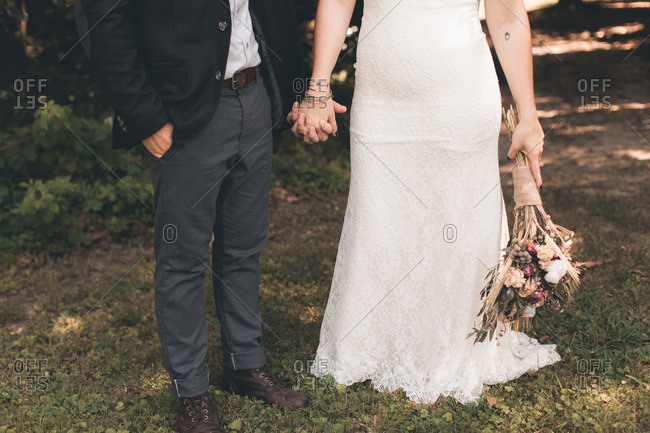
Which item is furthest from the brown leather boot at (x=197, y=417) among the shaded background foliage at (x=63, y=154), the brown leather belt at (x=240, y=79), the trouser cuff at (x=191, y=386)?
the shaded background foliage at (x=63, y=154)

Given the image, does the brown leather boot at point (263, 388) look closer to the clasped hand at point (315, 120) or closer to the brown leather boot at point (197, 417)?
the brown leather boot at point (197, 417)

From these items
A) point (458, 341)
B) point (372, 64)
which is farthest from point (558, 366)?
point (372, 64)

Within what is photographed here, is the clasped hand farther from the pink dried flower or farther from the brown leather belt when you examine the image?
the pink dried flower

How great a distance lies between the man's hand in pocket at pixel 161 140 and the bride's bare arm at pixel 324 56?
552 mm

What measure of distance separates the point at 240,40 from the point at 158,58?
33 cm

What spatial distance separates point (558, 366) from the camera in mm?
3068

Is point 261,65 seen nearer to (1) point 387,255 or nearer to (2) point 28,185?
(1) point 387,255

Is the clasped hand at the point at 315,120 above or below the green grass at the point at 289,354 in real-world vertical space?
above

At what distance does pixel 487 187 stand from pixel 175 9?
1.35 metres

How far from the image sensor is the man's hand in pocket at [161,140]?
2404 mm

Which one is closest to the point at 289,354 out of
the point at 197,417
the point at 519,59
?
the point at 197,417

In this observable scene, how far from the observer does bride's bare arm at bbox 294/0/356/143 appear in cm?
269

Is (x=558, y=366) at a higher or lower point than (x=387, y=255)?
lower

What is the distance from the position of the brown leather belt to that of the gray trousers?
2 centimetres
